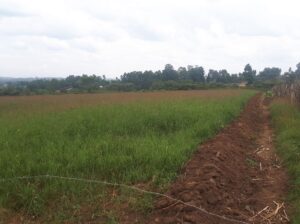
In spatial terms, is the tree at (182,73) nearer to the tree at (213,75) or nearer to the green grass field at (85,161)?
the tree at (213,75)

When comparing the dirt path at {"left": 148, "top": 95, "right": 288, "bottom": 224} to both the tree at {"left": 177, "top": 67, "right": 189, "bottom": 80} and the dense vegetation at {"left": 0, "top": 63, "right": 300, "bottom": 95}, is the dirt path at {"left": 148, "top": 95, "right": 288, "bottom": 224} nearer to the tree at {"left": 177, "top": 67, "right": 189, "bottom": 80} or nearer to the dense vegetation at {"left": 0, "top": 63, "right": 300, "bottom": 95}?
the dense vegetation at {"left": 0, "top": 63, "right": 300, "bottom": 95}

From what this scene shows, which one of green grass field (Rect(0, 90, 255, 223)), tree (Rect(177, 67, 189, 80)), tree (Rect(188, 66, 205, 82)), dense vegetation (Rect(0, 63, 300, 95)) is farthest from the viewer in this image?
tree (Rect(177, 67, 189, 80))

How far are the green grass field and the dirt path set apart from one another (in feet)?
1.06

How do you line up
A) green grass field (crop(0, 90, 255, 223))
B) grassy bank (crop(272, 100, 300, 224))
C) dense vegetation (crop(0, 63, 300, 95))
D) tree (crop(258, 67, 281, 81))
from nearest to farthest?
green grass field (crop(0, 90, 255, 223)) < grassy bank (crop(272, 100, 300, 224)) < dense vegetation (crop(0, 63, 300, 95)) < tree (crop(258, 67, 281, 81))

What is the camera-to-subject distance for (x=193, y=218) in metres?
4.97

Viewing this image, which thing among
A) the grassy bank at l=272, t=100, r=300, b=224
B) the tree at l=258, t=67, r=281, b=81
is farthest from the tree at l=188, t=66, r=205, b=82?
the grassy bank at l=272, t=100, r=300, b=224

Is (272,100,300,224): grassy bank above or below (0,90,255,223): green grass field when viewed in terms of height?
below

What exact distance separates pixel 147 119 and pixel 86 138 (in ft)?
9.58

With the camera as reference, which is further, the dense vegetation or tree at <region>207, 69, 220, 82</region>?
tree at <region>207, 69, 220, 82</region>

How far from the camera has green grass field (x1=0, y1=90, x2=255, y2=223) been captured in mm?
5590

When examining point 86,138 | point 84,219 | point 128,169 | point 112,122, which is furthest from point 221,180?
point 112,122

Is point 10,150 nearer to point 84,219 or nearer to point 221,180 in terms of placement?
point 84,219

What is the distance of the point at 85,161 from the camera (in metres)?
6.88

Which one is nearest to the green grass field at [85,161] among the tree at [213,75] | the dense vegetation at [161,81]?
the dense vegetation at [161,81]
